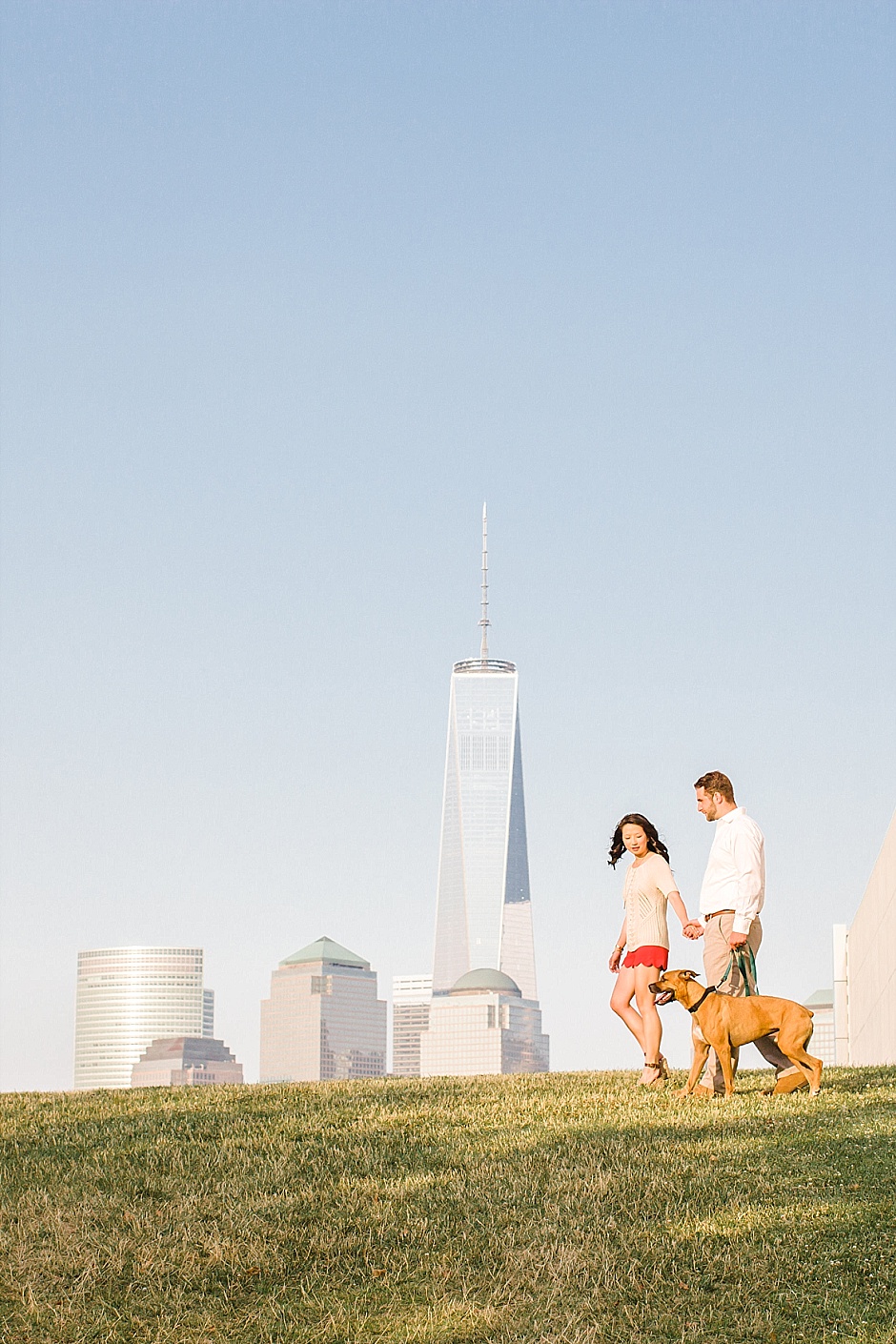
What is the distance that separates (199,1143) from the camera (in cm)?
1036

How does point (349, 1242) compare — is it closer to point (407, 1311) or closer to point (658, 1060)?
point (407, 1311)

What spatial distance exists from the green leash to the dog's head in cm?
44

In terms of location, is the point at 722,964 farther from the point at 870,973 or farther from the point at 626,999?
the point at 870,973

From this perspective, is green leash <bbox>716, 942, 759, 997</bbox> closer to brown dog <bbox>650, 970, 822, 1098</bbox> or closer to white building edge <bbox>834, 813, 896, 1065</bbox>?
brown dog <bbox>650, 970, 822, 1098</bbox>

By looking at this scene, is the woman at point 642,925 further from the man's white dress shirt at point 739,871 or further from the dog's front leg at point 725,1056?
the dog's front leg at point 725,1056

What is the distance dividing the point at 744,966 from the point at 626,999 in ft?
3.61

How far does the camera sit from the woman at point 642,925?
1218 centimetres

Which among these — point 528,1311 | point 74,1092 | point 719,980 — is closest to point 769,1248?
point 528,1311

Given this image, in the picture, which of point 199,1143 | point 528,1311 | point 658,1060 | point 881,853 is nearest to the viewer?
point 528,1311

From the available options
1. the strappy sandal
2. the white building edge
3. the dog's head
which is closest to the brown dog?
the dog's head

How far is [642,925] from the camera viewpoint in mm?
12305

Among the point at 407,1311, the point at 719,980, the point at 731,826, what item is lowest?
the point at 407,1311

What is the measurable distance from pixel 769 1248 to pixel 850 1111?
Answer: 128 inches

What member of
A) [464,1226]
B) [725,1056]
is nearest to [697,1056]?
[725,1056]
